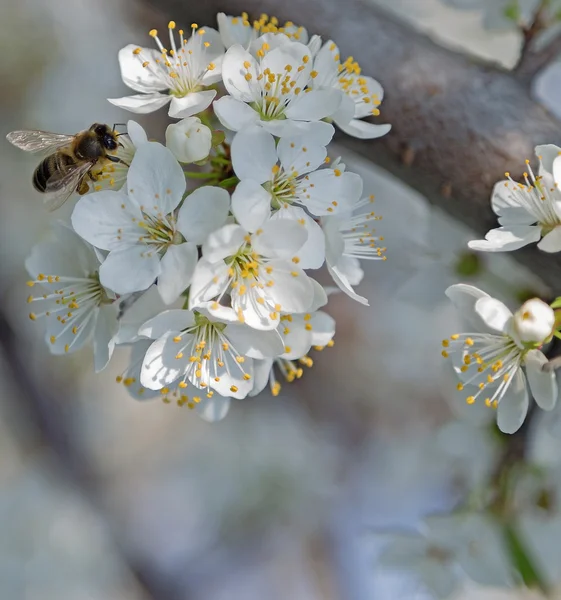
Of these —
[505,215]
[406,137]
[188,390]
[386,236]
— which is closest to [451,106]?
[406,137]

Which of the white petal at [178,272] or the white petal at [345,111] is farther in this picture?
the white petal at [345,111]

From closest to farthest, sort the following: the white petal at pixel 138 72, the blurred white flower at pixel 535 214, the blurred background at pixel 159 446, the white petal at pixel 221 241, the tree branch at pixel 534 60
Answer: the white petal at pixel 221 241, the blurred white flower at pixel 535 214, the white petal at pixel 138 72, the tree branch at pixel 534 60, the blurred background at pixel 159 446

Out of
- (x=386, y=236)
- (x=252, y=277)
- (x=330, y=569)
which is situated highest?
(x=252, y=277)

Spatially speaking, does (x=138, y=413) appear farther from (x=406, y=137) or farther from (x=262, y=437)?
(x=406, y=137)

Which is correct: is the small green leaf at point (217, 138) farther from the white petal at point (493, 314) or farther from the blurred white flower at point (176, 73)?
the white petal at point (493, 314)

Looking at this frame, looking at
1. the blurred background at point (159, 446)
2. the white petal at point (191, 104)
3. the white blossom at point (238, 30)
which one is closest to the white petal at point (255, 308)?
the white petal at point (191, 104)

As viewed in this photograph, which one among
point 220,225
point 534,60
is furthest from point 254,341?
point 534,60

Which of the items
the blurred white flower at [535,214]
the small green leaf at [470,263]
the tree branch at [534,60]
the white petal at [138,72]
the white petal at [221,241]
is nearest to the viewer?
the white petal at [221,241]

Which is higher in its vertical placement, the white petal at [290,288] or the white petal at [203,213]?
the white petal at [203,213]
